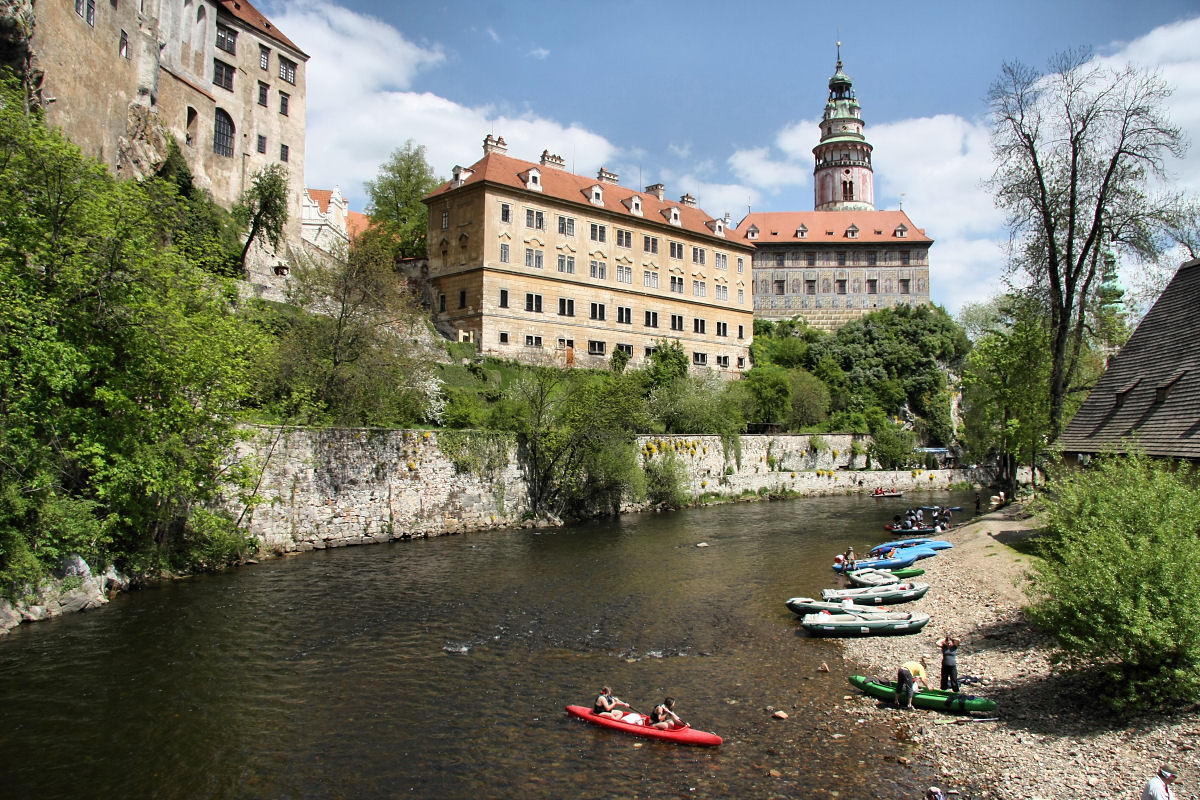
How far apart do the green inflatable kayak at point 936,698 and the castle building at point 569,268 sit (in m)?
37.1

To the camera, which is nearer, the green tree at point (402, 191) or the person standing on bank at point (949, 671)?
the person standing on bank at point (949, 671)

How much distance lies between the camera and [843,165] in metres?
93.1

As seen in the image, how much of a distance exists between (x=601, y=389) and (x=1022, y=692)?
2542 centimetres


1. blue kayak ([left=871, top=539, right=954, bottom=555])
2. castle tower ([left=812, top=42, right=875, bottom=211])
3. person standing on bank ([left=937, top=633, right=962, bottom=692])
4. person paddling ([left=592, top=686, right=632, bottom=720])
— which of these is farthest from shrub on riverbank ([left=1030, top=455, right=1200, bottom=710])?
castle tower ([left=812, top=42, right=875, bottom=211])

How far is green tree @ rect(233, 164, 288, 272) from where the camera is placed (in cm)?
3878

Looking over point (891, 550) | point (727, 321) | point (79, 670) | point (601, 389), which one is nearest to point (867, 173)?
point (727, 321)

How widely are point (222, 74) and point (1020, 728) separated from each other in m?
51.8

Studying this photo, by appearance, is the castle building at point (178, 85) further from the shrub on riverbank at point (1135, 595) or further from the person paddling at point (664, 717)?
the shrub on riverbank at point (1135, 595)

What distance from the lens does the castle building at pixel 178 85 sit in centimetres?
2912

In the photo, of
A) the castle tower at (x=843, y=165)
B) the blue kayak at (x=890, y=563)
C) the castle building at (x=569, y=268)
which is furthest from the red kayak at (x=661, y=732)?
the castle tower at (x=843, y=165)

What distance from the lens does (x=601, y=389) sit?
122 feet

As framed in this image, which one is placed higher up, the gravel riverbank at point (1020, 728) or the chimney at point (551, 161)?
the chimney at point (551, 161)

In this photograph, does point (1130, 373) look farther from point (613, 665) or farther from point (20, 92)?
point (20, 92)

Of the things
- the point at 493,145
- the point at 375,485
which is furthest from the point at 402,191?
the point at 375,485
